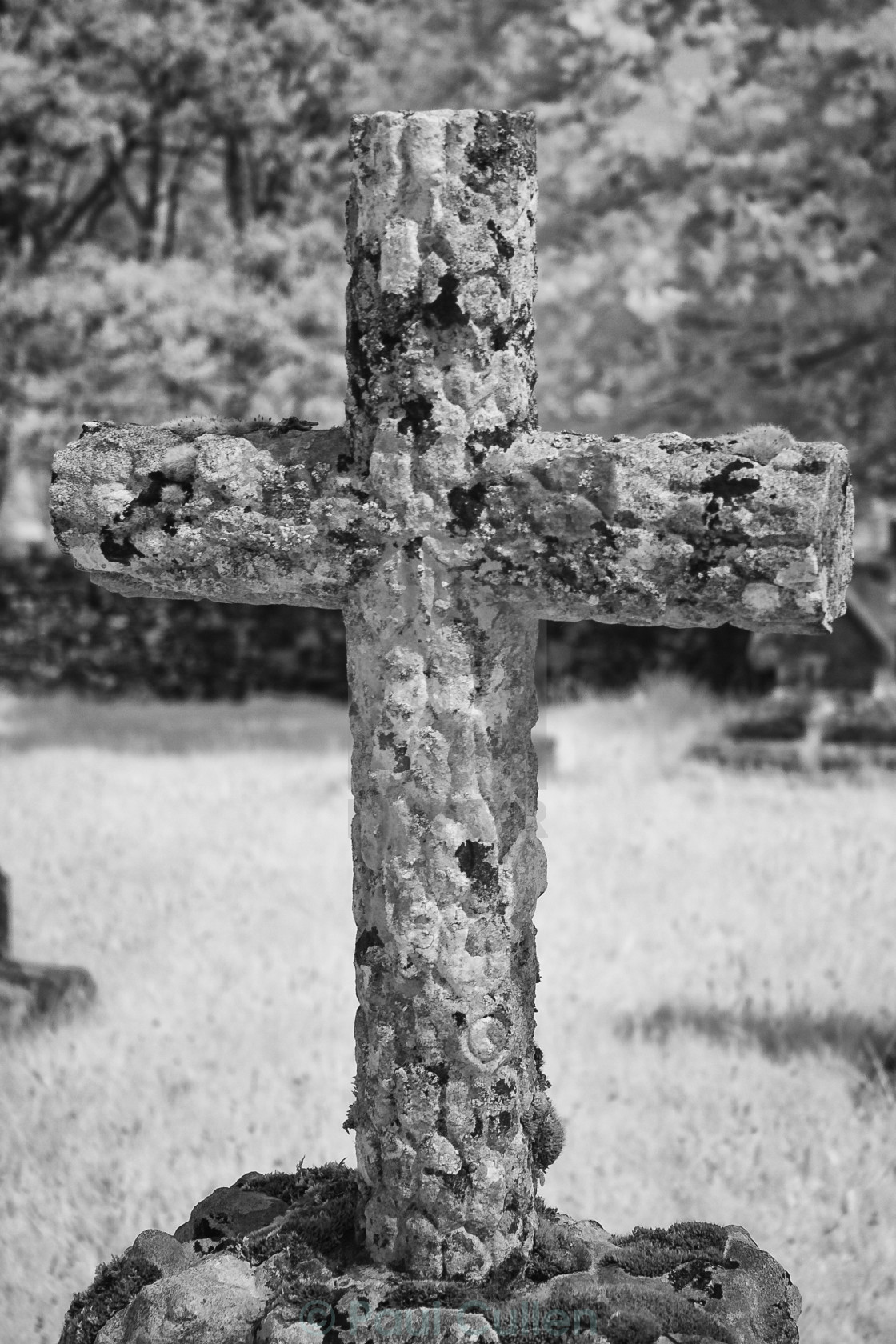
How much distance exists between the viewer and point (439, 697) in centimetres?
275

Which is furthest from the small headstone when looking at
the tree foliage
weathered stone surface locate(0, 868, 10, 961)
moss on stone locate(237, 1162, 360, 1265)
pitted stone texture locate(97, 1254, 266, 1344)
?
the tree foliage

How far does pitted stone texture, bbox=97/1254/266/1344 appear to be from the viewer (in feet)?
8.63

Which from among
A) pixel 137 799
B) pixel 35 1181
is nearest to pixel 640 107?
pixel 137 799

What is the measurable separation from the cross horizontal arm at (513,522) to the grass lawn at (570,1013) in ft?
7.16

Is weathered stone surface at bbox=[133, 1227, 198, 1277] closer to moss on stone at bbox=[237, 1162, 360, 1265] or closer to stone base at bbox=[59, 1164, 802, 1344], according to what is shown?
stone base at bbox=[59, 1164, 802, 1344]

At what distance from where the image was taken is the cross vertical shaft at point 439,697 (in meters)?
2.69

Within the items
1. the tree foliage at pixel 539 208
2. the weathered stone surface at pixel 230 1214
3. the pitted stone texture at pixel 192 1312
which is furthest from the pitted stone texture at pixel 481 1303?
the tree foliage at pixel 539 208

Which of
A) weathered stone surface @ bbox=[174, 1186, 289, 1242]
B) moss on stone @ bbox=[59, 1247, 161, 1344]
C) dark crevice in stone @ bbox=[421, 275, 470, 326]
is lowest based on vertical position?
moss on stone @ bbox=[59, 1247, 161, 1344]

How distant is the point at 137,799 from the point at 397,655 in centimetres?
820

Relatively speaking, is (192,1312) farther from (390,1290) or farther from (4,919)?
(4,919)

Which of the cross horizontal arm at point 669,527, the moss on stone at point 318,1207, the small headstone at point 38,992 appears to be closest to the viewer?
the cross horizontal arm at point 669,527

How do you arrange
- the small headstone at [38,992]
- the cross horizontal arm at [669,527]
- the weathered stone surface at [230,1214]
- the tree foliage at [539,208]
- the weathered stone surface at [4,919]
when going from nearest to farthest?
the cross horizontal arm at [669,527] < the weathered stone surface at [230,1214] < the small headstone at [38,992] < the weathered stone surface at [4,919] < the tree foliage at [539,208]

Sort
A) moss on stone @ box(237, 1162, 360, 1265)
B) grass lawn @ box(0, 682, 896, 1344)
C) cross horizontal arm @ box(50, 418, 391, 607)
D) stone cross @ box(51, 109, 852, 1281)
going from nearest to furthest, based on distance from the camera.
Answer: stone cross @ box(51, 109, 852, 1281) → cross horizontal arm @ box(50, 418, 391, 607) → moss on stone @ box(237, 1162, 360, 1265) → grass lawn @ box(0, 682, 896, 1344)

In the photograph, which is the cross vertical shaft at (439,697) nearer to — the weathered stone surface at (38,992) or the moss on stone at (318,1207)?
the moss on stone at (318,1207)
